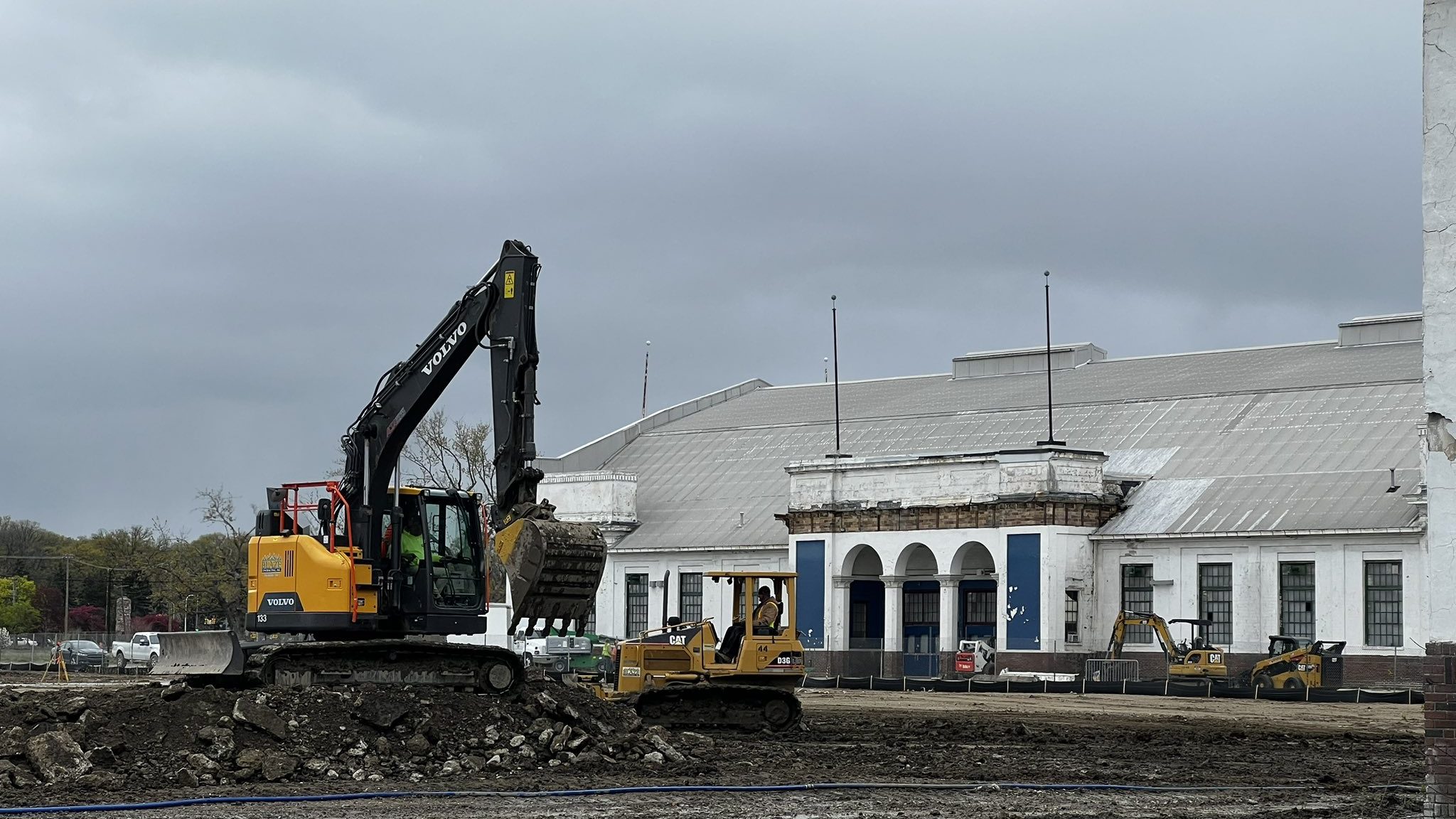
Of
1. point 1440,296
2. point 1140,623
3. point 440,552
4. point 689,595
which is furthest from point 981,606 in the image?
point 1440,296

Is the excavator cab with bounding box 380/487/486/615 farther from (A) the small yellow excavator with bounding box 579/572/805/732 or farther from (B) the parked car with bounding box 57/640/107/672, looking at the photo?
(B) the parked car with bounding box 57/640/107/672

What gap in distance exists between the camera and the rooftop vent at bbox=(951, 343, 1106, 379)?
84.4 meters

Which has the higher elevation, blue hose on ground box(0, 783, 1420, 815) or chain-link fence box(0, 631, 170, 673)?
blue hose on ground box(0, 783, 1420, 815)

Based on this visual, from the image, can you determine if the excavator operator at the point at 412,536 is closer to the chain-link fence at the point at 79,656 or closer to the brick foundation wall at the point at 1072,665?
the brick foundation wall at the point at 1072,665

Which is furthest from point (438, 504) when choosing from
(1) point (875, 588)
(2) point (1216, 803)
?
(1) point (875, 588)

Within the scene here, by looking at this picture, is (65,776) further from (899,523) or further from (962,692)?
(899,523)

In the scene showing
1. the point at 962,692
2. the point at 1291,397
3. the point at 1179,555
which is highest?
the point at 1291,397

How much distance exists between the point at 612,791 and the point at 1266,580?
4431 centimetres

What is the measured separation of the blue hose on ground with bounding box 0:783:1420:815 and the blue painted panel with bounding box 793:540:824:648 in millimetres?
48607

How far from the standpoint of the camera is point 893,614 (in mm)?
70250

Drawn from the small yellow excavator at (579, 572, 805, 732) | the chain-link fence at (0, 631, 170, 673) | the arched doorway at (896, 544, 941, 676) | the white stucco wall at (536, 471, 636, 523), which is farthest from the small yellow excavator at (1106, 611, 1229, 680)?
the chain-link fence at (0, 631, 170, 673)

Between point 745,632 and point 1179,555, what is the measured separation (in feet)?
111

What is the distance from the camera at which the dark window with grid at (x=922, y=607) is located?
71.2 meters

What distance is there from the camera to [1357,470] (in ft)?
205
